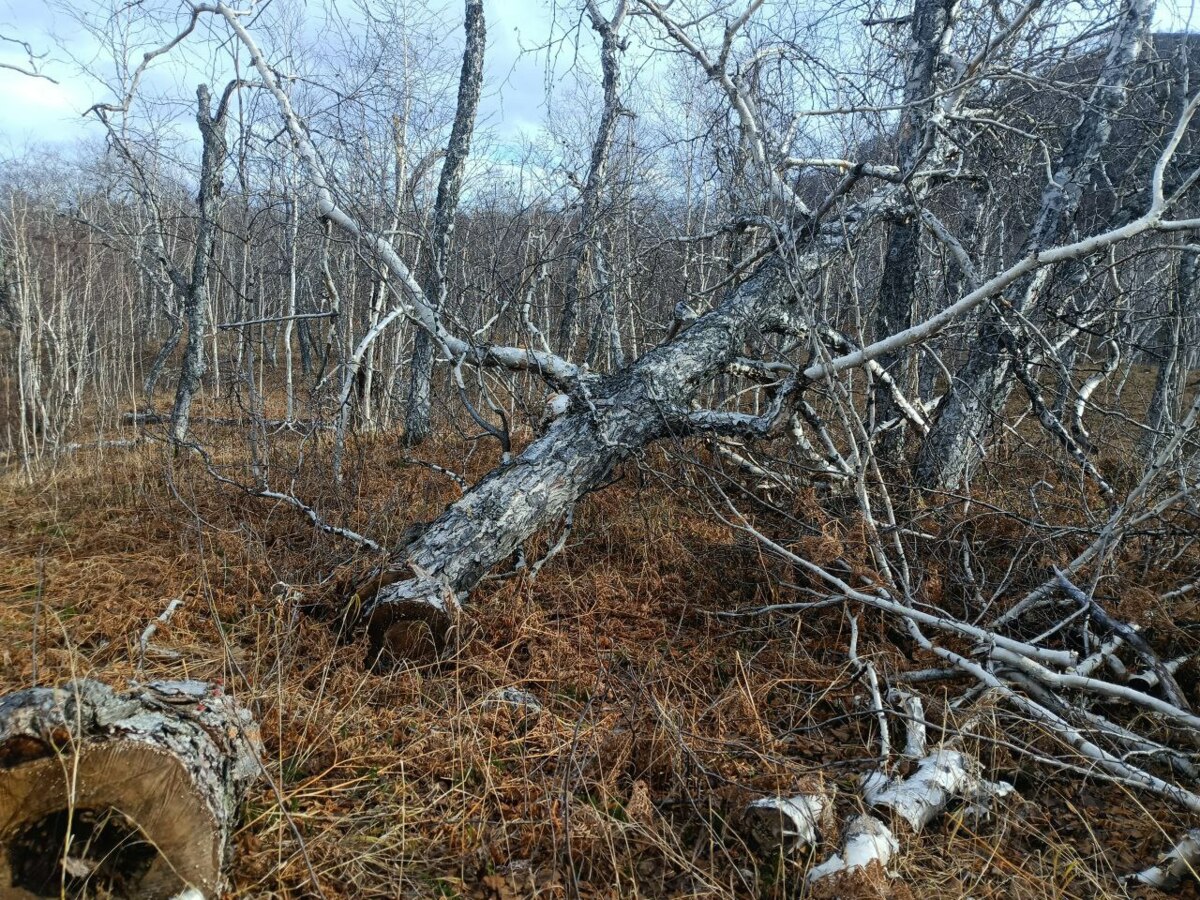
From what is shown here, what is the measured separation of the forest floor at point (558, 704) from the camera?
6.68 ft

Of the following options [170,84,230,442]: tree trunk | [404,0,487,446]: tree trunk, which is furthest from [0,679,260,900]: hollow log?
[170,84,230,442]: tree trunk

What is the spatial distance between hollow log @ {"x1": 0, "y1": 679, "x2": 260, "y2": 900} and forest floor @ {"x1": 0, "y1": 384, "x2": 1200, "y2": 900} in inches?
5.8

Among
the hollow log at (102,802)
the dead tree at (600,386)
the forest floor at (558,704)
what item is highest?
the dead tree at (600,386)

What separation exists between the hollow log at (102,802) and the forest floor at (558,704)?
0.15 m

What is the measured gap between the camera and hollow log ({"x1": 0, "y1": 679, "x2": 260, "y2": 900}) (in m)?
1.59

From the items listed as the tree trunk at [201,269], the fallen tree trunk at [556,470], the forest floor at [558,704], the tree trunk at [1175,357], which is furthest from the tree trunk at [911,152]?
the tree trunk at [201,269]

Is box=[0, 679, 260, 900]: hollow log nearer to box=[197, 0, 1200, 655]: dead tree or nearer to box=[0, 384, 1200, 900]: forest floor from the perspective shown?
box=[0, 384, 1200, 900]: forest floor

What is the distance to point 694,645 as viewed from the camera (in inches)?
137

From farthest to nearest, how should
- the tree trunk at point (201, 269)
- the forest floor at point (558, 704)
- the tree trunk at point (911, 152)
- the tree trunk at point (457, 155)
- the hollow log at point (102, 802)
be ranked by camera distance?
the tree trunk at point (201, 269)
the tree trunk at point (457, 155)
the tree trunk at point (911, 152)
the forest floor at point (558, 704)
the hollow log at point (102, 802)

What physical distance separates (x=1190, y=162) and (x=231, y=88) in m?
8.27

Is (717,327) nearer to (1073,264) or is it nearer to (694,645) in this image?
(694,645)

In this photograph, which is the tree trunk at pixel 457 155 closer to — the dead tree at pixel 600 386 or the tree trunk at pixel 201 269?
the tree trunk at pixel 201 269

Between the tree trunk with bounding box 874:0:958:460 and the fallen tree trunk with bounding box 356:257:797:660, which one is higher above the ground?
the tree trunk with bounding box 874:0:958:460

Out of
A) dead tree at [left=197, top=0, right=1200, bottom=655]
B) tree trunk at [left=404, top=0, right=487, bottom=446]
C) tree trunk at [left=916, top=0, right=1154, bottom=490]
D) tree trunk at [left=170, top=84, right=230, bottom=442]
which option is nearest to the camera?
dead tree at [left=197, top=0, right=1200, bottom=655]
